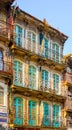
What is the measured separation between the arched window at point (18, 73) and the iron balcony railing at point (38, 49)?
1.63 metres

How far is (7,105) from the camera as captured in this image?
Answer: 30.4 meters

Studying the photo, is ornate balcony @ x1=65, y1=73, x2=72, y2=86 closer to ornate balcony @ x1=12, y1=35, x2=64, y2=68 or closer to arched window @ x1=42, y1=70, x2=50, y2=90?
ornate balcony @ x1=12, y1=35, x2=64, y2=68

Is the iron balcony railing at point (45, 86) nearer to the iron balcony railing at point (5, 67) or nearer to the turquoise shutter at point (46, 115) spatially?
the turquoise shutter at point (46, 115)

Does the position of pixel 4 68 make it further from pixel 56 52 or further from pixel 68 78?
pixel 68 78

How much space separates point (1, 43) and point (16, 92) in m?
4.27

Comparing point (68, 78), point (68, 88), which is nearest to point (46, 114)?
point (68, 88)

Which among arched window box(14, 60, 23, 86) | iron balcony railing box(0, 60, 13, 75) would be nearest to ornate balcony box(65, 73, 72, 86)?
arched window box(14, 60, 23, 86)

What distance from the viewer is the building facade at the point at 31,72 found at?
1224 inches

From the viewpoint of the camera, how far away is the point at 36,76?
34.9 meters

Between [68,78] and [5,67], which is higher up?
[68,78]

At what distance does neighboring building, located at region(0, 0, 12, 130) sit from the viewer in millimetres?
29808

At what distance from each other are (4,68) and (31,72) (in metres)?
4.43

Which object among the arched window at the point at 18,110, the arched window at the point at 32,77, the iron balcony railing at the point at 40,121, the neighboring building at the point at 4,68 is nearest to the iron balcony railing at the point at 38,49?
the arched window at the point at 32,77

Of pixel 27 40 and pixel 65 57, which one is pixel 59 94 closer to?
pixel 65 57
